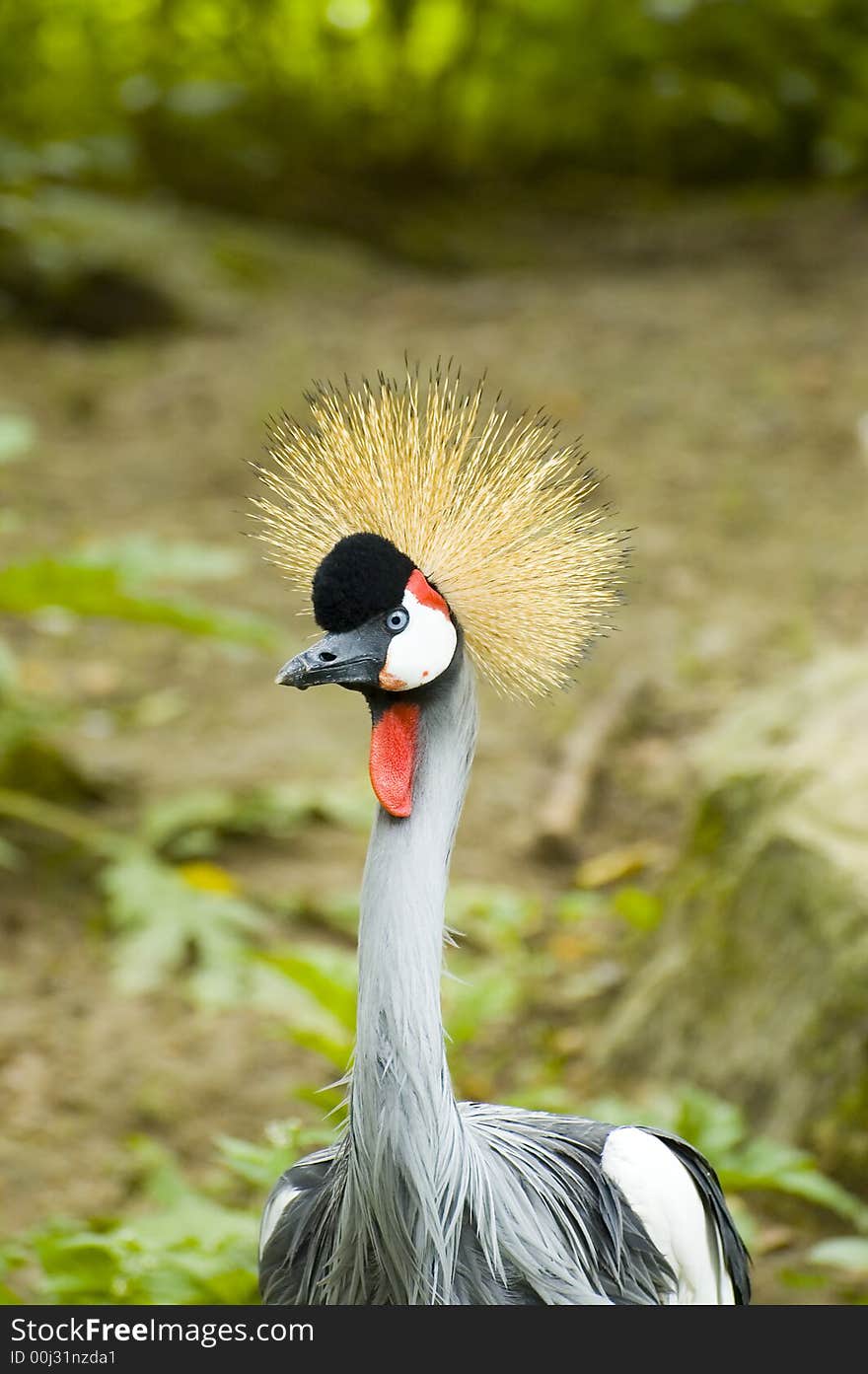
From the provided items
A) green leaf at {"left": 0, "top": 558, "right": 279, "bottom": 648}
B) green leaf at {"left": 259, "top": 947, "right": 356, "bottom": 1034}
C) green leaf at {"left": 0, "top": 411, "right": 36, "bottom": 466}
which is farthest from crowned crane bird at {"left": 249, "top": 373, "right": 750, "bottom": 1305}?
green leaf at {"left": 0, "top": 411, "right": 36, "bottom": 466}

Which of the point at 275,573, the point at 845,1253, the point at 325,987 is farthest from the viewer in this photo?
the point at 275,573

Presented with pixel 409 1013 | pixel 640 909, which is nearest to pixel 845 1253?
pixel 409 1013

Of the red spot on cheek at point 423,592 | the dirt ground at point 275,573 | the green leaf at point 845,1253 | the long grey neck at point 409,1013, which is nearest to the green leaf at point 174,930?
the dirt ground at point 275,573

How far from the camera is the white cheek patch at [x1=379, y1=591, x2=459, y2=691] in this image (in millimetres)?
1647

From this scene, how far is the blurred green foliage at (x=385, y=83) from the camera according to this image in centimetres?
811

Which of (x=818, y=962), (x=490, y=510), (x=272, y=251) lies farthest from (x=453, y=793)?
(x=272, y=251)

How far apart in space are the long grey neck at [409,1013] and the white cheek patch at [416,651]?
0.22 ft

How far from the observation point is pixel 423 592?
1.69 m

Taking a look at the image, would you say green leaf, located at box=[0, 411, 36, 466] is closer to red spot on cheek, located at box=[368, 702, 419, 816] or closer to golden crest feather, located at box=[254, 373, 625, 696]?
golden crest feather, located at box=[254, 373, 625, 696]

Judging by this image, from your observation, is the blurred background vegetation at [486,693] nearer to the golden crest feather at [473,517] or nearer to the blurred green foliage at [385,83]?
the blurred green foliage at [385,83]

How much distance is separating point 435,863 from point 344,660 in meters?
0.25

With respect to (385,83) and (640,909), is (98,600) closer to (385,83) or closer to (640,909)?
(640,909)

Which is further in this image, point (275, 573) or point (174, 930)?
point (275, 573)

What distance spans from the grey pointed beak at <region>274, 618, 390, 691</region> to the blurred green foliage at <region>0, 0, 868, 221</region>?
695 centimetres
